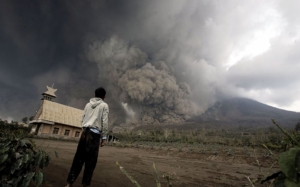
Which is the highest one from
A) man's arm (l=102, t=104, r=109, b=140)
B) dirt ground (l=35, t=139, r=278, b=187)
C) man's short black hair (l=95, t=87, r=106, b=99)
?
man's short black hair (l=95, t=87, r=106, b=99)

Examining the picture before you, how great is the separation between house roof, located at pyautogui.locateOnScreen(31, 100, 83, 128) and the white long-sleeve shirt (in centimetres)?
2052

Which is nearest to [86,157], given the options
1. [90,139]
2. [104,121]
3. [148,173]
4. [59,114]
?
[90,139]

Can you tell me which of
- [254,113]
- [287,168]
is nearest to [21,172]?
[287,168]

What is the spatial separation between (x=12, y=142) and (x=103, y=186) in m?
1.88

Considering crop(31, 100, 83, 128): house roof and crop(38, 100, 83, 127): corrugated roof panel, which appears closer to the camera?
crop(31, 100, 83, 128): house roof

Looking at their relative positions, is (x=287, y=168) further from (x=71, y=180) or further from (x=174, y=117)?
(x=174, y=117)

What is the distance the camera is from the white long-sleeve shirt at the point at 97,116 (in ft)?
9.89

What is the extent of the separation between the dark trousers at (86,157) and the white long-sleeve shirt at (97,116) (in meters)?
0.16

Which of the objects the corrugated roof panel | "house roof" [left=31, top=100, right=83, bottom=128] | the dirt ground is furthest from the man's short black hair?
the corrugated roof panel

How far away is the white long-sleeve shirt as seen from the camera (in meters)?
3.01

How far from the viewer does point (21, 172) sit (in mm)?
1685

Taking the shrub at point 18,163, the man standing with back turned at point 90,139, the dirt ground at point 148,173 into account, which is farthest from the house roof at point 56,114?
the shrub at point 18,163

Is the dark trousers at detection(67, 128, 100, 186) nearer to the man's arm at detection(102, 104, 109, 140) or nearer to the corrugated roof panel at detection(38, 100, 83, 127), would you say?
the man's arm at detection(102, 104, 109, 140)

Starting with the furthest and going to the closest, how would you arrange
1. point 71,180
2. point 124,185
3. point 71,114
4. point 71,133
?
1. point 71,114
2. point 71,133
3. point 124,185
4. point 71,180
